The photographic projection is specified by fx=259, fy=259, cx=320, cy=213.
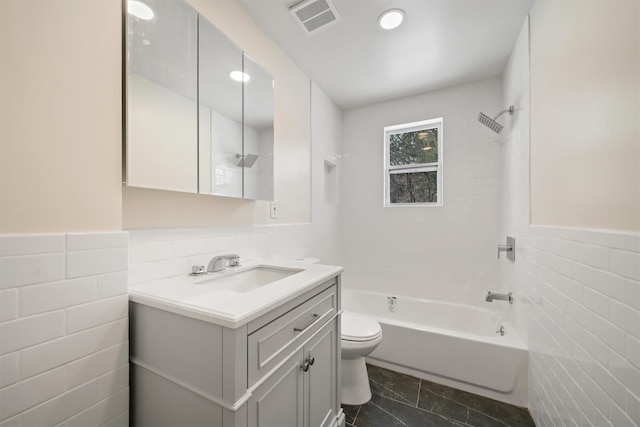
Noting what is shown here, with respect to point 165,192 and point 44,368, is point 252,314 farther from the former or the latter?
point 165,192

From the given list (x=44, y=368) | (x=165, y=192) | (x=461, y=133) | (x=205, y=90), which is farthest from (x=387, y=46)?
(x=44, y=368)

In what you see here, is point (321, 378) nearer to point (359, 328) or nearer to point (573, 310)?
point (359, 328)

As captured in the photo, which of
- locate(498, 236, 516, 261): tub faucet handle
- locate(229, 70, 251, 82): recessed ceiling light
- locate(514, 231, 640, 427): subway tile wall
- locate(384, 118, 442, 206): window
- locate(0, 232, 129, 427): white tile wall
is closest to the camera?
locate(0, 232, 129, 427): white tile wall

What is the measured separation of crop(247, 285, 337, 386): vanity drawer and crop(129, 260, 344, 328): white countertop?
8cm

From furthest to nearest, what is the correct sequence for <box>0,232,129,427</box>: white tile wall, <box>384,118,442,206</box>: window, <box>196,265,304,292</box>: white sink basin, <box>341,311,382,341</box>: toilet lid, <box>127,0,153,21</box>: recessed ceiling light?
<box>384,118,442,206</box>: window < <box>341,311,382,341</box>: toilet lid < <box>196,265,304,292</box>: white sink basin < <box>127,0,153,21</box>: recessed ceiling light < <box>0,232,129,427</box>: white tile wall

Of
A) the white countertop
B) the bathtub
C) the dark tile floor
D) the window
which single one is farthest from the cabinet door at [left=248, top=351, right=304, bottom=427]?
the window

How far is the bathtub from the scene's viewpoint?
1757mm

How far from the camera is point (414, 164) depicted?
2.94 metres

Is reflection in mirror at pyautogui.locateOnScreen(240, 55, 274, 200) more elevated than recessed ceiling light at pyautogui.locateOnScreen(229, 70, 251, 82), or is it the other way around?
recessed ceiling light at pyautogui.locateOnScreen(229, 70, 251, 82)

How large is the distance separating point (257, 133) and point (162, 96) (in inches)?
24.7

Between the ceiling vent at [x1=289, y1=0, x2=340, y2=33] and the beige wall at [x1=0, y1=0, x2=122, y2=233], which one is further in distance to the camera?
the ceiling vent at [x1=289, y1=0, x2=340, y2=33]

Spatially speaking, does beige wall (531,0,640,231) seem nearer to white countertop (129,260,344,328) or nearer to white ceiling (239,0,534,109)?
white ceiling (239,0,534,109)

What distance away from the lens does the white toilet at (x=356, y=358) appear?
1.72 metres

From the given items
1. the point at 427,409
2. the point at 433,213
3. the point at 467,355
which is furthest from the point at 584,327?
the point at 433,213
